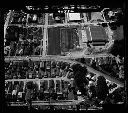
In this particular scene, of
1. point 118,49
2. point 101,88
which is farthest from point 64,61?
point 118,49

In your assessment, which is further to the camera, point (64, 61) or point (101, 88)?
point (64, 61)

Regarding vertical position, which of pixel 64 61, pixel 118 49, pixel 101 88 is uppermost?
pixel 118 49

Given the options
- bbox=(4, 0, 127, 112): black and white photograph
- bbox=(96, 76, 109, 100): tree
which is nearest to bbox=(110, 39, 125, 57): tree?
bbox=(4, 0, 127, 112): black and white photograph

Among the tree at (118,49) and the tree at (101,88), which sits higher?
the tree at (118,49)

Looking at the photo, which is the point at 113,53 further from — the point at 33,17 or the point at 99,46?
the point at 33,17

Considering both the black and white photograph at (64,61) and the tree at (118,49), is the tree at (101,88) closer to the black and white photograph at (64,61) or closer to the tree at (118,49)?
the black and white photograph at (64,61)

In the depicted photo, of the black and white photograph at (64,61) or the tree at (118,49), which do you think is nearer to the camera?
the black and white photograph at (64,61)

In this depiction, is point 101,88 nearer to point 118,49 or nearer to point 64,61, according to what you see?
point 64,61

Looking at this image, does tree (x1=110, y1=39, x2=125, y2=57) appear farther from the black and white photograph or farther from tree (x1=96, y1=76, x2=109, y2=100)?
tree (x1=96, y1=76, x2=109, y2=100)

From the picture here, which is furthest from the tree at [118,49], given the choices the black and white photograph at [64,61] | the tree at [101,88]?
the tree at [101,88]
